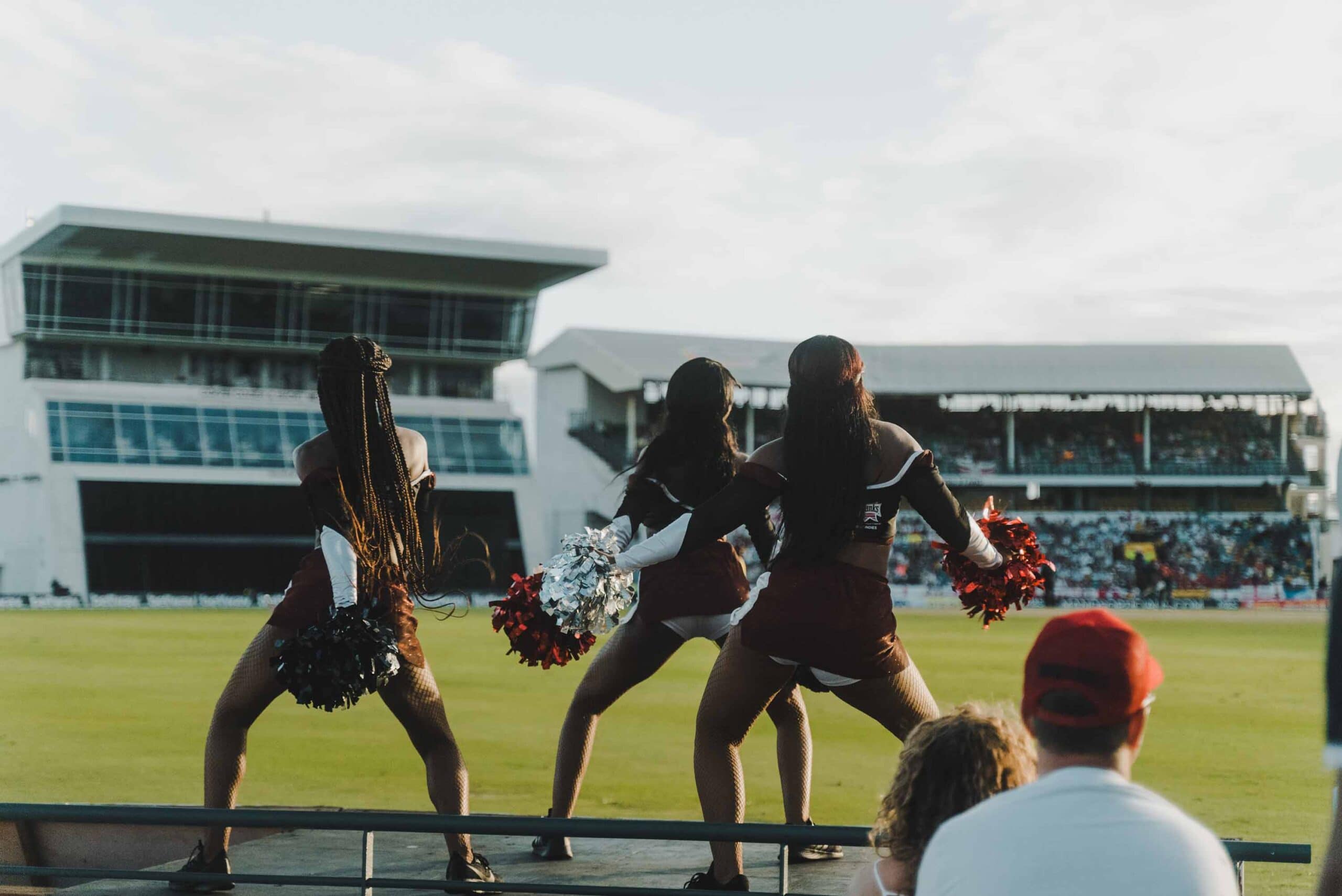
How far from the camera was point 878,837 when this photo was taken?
2.50 meters

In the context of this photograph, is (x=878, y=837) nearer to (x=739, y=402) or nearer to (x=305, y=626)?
(x=305, y=626)

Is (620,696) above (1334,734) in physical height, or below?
below

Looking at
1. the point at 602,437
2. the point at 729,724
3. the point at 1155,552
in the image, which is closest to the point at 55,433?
the point at 602,437

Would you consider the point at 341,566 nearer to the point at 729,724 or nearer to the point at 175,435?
the point at 729,724

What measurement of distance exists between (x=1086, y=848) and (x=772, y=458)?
93.4 inches

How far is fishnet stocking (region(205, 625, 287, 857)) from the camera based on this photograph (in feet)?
14.7

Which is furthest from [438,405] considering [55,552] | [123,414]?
[55,552]

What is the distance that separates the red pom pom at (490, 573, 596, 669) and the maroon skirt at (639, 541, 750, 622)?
0.32 metres

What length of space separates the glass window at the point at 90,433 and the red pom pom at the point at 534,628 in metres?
49.4

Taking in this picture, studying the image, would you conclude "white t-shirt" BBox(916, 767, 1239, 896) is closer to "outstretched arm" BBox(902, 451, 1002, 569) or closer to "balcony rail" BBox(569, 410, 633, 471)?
"outstretched arm" BBox(902, 451, 1002, 569)

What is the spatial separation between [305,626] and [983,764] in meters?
2.64

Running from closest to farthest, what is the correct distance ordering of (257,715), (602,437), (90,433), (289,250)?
(257,715)
(90,433)
(289,250)
(602,437)

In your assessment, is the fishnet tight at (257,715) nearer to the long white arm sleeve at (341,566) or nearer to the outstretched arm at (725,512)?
the long white arm sleeve at (341,566)

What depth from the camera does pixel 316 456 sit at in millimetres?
4543
